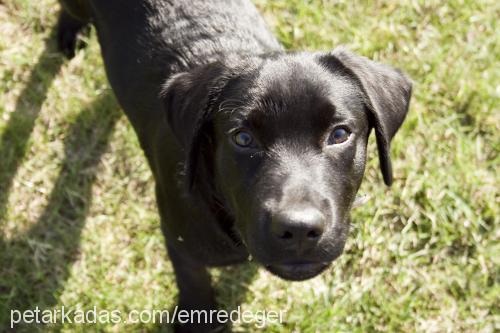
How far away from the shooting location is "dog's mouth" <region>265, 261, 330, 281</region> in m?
2.58

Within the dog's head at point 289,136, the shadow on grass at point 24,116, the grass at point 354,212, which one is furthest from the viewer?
the shadow on grass at point 24,116

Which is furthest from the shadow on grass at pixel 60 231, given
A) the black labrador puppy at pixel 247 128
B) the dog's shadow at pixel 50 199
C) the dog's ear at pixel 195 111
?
the dog's ear at pixel 195 111

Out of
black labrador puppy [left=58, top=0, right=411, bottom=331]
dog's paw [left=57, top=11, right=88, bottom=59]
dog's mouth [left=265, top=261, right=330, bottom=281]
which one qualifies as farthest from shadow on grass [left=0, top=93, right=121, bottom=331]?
dog's mouth [left=265, top=261, right=330, bottom=281]

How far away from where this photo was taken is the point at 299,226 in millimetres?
2303

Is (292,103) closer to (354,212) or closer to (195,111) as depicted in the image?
(195,111)

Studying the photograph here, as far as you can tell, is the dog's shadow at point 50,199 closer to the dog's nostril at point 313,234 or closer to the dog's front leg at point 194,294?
the dog's front leg at point 194,294

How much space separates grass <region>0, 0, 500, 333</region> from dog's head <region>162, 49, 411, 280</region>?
4.14 ft

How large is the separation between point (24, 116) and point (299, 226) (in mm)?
2826

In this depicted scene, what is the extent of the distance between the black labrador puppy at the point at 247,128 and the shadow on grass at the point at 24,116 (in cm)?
137

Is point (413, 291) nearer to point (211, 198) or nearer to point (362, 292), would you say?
point (362, 292)

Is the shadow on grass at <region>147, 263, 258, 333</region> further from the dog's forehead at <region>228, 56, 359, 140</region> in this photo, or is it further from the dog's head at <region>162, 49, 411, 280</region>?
the dog's forehead at <region>228, 56, 359, 140</region>

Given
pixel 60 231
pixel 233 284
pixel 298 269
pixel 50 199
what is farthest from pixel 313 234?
pixel 50 199

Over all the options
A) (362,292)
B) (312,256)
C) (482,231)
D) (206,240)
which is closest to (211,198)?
(206,240)

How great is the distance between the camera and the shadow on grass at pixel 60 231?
392cm
